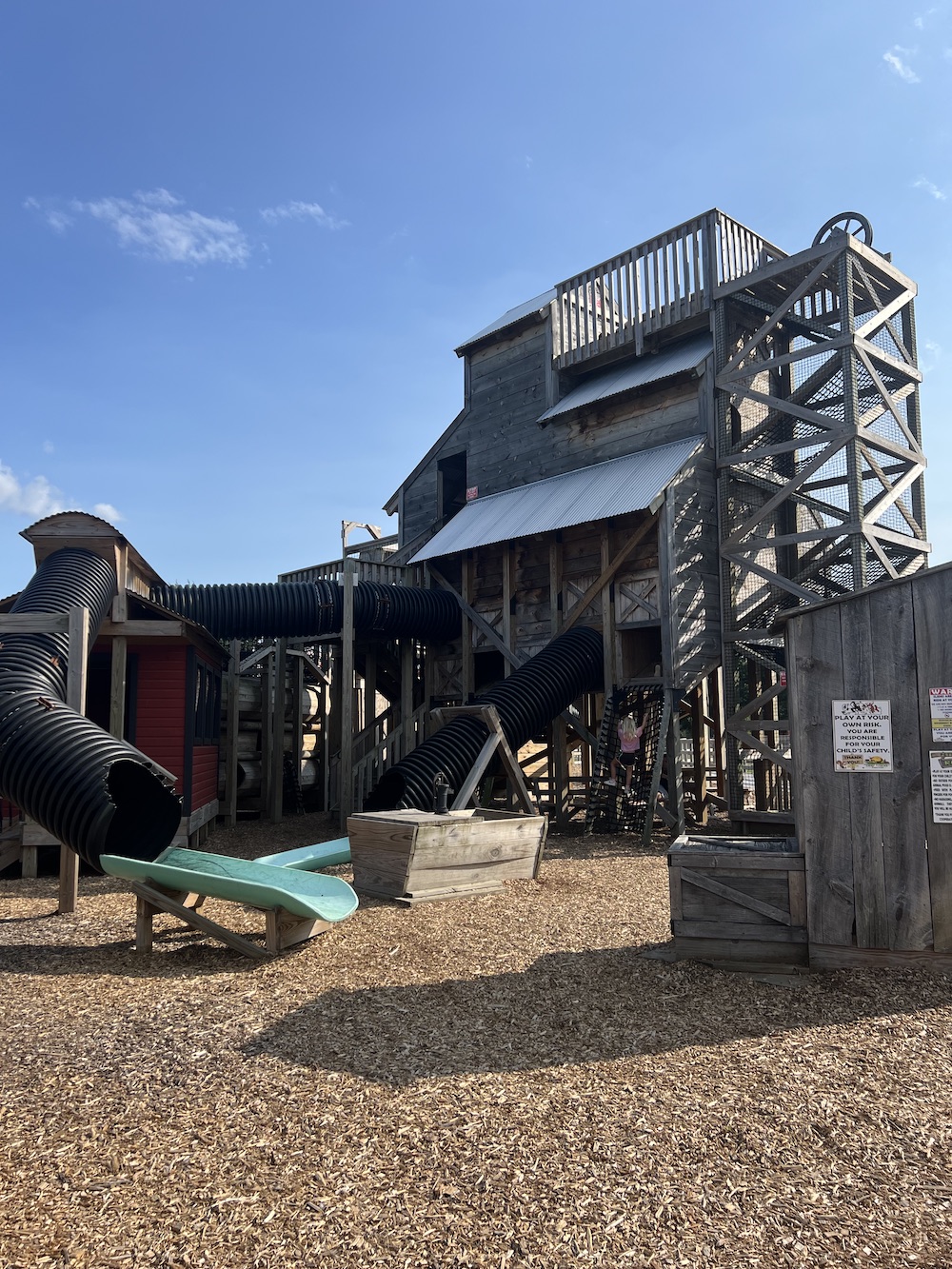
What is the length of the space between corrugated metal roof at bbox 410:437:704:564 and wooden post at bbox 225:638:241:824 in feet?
12.2

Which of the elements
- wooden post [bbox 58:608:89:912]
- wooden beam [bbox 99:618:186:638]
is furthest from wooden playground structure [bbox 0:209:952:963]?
wooden post [bbox 58:608:89:912]

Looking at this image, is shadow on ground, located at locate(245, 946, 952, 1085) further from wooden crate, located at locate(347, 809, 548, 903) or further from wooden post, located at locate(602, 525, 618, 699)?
wooden post, located at locate(602, 525, 618, 699)

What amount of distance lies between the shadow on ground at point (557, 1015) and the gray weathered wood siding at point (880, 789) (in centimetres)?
35

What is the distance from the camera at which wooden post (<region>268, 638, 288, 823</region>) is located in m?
15.7

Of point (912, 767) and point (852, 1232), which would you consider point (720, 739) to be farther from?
point (852, 1232)

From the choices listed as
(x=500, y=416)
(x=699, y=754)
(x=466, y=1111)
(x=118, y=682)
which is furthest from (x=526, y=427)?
(x=466, y=1111)

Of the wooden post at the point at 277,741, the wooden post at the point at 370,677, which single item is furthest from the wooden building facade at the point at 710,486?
the wooden post at the point at 277,741

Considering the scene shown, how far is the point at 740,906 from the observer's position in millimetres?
5719

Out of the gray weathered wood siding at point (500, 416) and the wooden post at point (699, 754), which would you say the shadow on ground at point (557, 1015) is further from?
the gray weathered wood siding at point (500, 416)

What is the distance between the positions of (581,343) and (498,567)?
4.59 m

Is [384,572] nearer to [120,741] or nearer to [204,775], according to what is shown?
[204,775]

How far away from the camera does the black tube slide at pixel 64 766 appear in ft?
23.1

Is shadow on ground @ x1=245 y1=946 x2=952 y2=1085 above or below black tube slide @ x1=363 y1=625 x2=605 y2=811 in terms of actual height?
below

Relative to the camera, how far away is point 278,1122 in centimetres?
357
